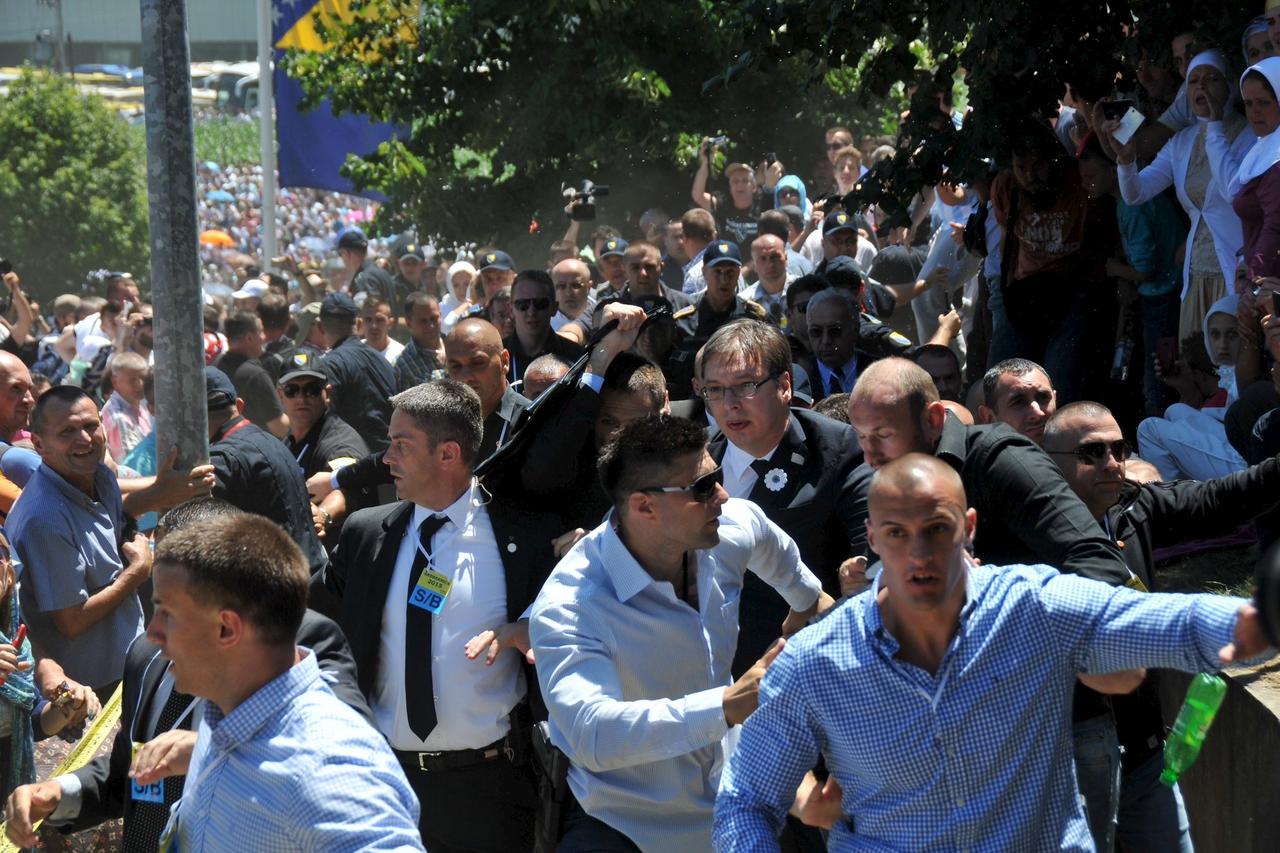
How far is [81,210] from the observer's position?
31250 millimetres

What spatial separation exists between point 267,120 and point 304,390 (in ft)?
43.1

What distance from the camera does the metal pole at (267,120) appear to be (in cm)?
2027

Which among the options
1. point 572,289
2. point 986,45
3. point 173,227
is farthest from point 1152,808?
point 572,289

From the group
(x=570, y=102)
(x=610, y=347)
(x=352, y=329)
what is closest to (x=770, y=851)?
(x=610, y=347)

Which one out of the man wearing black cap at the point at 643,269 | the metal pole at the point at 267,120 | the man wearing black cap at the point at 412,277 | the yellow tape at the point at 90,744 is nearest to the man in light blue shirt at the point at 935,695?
the yellow tape at the point at 90,744

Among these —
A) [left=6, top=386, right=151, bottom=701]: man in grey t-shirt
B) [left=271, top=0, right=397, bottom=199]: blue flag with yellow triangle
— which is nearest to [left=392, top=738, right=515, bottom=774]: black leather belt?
[left=6, top=386, right=151, bottom=701]: man in grey t-shirt

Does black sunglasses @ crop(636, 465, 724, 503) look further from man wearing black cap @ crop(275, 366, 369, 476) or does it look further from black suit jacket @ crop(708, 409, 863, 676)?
man wearing black cap @ crop(275, 366, 369, 476)

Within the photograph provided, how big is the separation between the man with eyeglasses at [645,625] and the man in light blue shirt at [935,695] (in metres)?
0.75

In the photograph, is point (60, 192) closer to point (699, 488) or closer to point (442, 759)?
point (442, 759)

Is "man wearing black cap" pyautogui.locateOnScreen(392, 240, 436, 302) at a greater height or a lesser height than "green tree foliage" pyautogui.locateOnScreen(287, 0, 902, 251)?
lesser

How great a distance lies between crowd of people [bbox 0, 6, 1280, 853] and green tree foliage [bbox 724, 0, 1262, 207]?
196 millimetres

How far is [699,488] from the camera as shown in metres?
4.38

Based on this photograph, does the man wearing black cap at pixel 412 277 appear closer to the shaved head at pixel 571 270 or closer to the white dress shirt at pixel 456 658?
the shaved head at pixel 571 270

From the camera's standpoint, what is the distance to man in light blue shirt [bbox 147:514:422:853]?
3.17 meters
